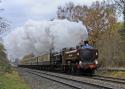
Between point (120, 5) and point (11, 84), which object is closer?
point (11, 84)

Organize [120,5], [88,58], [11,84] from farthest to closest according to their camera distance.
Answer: [120,5] → [88,58] → [11,84]

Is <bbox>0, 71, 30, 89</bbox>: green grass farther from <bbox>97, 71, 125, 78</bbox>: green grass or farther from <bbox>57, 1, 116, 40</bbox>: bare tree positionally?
<bbox>57, 1, 116, 40</bbox>: bare tree

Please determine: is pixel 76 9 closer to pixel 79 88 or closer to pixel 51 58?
pixel 51 58

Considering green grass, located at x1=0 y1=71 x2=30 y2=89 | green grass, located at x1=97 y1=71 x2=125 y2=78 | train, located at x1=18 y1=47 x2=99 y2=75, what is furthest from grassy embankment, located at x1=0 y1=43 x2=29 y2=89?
green grass, located at x1=97 y1=71 x2=125 y2=78

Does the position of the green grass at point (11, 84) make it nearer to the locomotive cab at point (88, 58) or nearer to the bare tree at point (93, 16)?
the locomotive cab at point (88, 58)

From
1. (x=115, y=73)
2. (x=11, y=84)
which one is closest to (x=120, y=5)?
(x=115, y=73)

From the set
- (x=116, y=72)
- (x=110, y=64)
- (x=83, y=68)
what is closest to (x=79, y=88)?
(x=83, y=68)

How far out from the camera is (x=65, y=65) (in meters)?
39.2

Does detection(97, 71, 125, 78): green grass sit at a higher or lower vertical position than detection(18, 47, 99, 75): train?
lower

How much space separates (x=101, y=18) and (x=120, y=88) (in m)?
60.4

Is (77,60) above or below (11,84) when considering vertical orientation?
above

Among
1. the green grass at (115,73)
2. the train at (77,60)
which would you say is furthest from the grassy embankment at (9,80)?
the green grass at (115,73)

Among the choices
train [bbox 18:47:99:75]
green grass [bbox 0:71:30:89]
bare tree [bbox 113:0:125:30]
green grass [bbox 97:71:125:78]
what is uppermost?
bare tree [bbox 113:0:125:30]

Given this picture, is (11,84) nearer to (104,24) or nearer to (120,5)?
(120,5)
